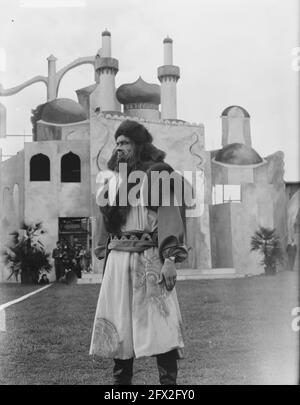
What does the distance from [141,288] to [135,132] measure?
0.77 m

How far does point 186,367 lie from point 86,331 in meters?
0.58

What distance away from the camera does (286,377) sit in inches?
123

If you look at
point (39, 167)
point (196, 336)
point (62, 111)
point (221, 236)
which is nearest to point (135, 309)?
point (196, 336)

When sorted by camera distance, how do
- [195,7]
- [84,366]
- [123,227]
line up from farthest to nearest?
1. [195,7]
2. [84,366]
3. [123,227]

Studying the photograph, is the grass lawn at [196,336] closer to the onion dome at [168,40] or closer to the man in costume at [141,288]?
the man in costume at [141,288]

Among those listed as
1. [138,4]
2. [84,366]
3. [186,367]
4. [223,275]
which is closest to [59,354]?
[84,366]

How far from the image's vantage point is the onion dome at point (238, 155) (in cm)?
336

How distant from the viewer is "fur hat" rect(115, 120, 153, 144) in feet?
9.45

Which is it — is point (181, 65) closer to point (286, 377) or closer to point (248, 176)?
point (248, 176)

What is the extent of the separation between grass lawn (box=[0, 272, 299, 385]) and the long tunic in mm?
397

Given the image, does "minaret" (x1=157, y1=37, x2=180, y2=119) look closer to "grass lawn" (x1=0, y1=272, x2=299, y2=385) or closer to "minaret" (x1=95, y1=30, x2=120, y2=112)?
"minaret" (x1=95, y1=30, x2=120, y2=112)

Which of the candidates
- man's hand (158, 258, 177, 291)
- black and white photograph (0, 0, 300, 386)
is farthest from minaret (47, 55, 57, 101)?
man's hand (158, 258, 177, 291)

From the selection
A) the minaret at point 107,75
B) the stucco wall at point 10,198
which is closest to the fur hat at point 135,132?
the minaret at point 107,75

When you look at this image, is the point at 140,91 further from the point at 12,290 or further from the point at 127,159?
the point at 12,290
